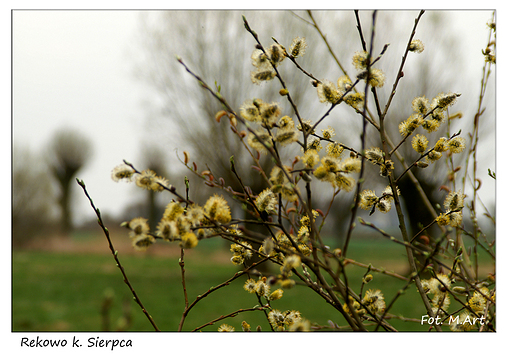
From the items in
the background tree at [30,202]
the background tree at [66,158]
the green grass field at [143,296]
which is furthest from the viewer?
the background tree at [66,158]

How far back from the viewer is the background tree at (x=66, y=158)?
19.8 metres

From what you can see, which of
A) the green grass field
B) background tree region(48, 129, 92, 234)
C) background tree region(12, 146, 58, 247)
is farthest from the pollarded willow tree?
background tree region(48, 129, 92, 234)

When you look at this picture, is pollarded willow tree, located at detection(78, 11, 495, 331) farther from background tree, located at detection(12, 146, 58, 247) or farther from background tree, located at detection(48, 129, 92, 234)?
background tree, located at detection(48, 129, 92, 234)

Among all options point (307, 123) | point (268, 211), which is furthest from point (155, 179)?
point (307, 123)

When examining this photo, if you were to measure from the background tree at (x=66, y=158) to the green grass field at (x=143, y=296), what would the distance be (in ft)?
24.3

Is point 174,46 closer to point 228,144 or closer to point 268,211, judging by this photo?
point 228,144

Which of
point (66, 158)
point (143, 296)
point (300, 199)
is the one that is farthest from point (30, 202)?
point (300, 199)

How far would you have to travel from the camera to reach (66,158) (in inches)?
792

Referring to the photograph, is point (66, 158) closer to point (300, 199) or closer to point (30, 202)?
point (30, 202)

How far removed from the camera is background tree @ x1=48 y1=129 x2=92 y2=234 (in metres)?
19.8

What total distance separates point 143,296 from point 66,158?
15.8 metres

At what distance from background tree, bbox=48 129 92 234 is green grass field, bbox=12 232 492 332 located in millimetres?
7407

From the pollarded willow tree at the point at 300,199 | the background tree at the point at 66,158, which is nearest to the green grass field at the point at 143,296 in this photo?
the pollarded willow tree at the point at 300,199

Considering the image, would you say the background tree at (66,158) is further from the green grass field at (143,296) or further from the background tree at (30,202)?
the green grass field at (143,296)
